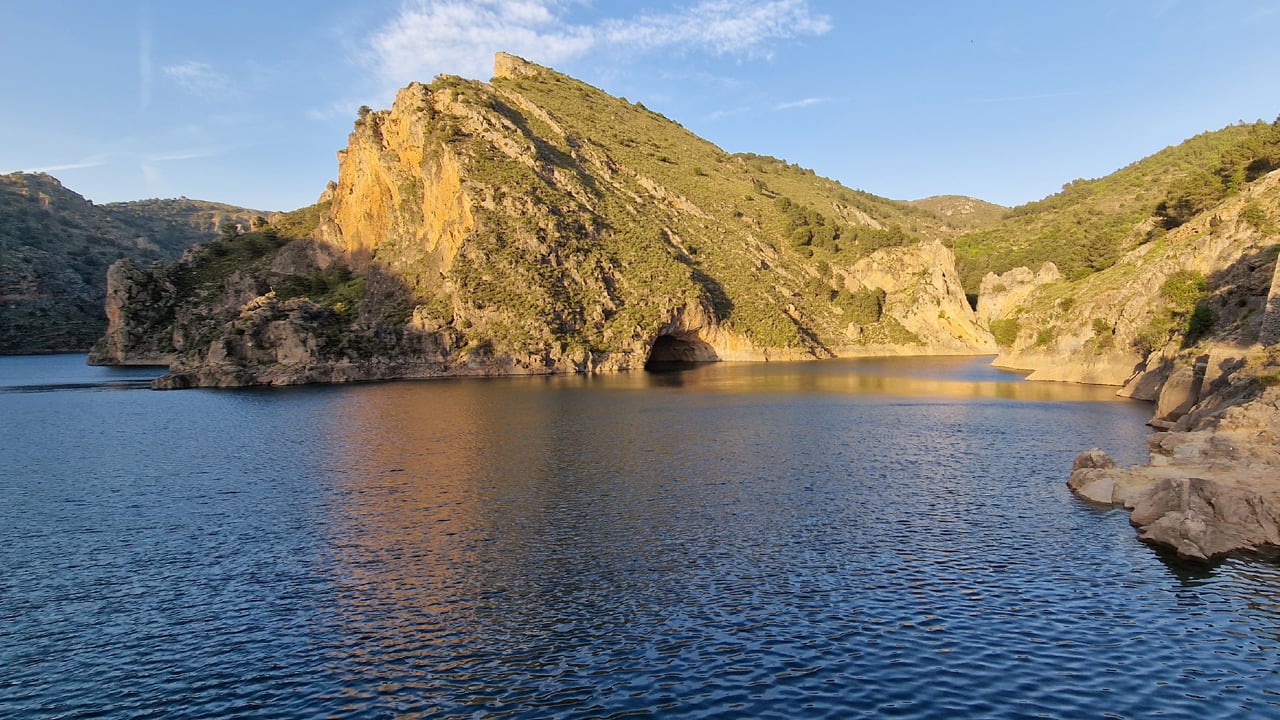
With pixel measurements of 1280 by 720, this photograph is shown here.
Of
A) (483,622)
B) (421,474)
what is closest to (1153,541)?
(483,622)

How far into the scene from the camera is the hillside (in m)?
89.0

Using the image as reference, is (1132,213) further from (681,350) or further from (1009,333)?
(681,350)

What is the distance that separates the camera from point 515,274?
4611 inches

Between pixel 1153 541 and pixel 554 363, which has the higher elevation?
pixel 554 363

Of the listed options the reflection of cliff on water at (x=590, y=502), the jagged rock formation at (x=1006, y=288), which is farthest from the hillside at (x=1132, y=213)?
the reflection of cliff on water at (x=590, y=502)

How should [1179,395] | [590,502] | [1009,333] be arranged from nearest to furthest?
[590,502] → [1179,395] → [1009,333]

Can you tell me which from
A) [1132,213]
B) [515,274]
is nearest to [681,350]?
[515,274]

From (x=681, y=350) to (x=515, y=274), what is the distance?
3847 cm

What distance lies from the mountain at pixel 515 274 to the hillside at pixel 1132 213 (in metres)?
26.5

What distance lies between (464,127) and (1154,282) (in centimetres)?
11362

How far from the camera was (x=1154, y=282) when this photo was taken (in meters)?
76.2

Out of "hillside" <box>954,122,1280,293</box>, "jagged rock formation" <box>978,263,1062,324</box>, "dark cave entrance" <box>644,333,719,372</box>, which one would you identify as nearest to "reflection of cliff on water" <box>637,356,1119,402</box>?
"dark cave entrance" <box>644,333,719,372</box>

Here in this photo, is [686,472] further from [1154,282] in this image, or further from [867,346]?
[867,346]

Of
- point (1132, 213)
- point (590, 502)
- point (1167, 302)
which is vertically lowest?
point (590, 502)
